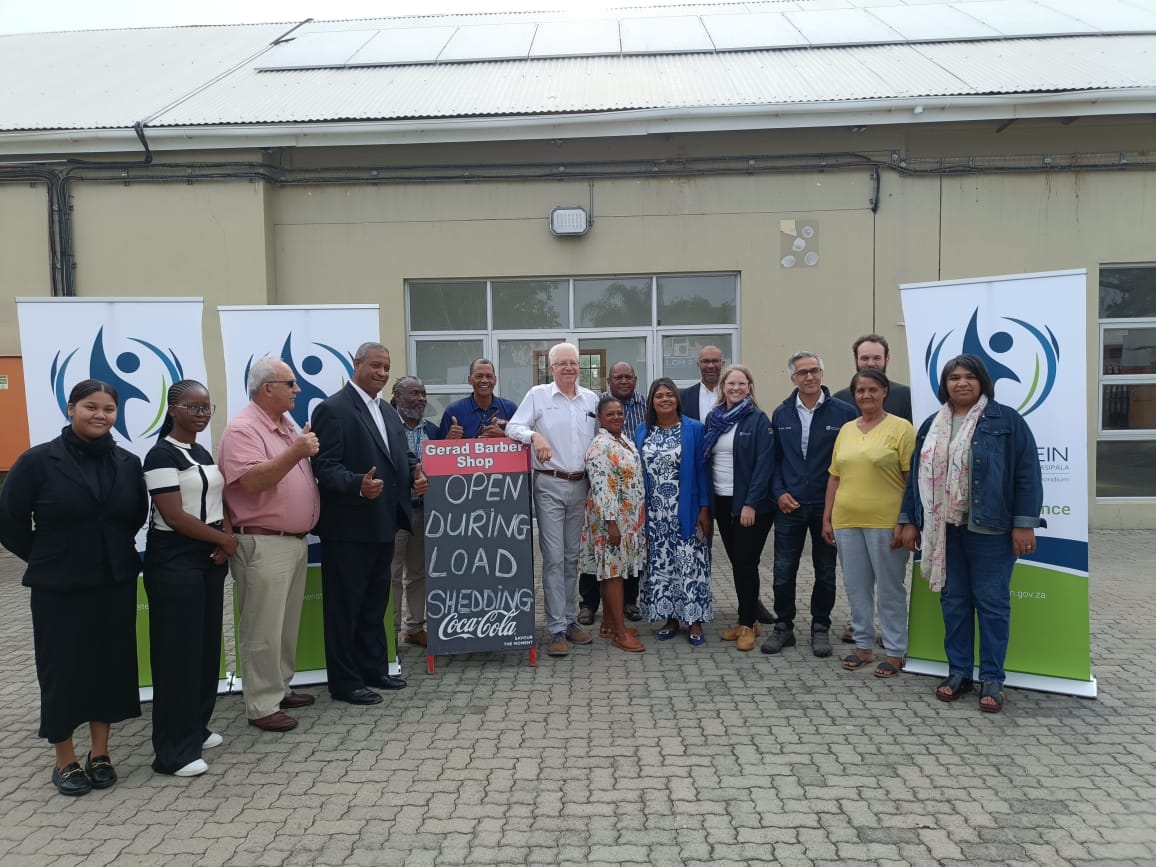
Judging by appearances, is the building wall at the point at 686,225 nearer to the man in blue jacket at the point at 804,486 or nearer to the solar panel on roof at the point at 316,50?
the solar panel on roof at the point at 316,50

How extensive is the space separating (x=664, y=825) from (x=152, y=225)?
339 inches

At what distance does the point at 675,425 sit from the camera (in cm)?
539

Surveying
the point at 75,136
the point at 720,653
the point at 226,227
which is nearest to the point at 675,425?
the point at 720,653

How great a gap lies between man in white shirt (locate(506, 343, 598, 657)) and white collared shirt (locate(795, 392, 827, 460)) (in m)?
1.40

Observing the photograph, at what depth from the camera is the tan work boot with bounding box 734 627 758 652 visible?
5289 millimetres

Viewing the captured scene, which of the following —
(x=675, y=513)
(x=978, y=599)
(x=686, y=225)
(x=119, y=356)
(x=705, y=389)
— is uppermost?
(x=686, y=225)

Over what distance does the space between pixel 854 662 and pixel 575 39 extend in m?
9.90

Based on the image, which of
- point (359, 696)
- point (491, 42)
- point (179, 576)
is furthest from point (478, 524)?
point (491, 42)

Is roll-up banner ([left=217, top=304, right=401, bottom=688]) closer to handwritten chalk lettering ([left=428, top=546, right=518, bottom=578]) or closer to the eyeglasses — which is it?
handwritten chalk lettering ([left=428, top=546, right=518, bottom=578])

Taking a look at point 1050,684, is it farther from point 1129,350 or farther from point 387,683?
point 1129,350

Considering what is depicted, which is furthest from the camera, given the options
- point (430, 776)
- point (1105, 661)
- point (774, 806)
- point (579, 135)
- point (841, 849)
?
point (579, 135)

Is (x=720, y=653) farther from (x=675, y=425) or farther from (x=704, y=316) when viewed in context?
(x=704, y=316)

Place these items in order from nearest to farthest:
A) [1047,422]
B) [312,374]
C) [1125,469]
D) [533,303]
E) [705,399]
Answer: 1. [1047,422]
2. [312,374]
3. [705,399]
4. [1125,469]
5. [533,303]

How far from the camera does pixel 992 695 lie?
4273 mm
